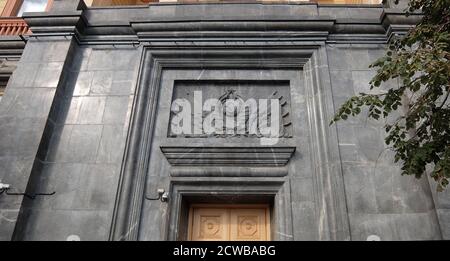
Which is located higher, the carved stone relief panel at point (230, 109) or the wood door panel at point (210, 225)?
the carved stone relief panel at point (230, 109)

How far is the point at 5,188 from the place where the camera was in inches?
263

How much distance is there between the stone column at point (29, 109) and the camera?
6781 millimetres

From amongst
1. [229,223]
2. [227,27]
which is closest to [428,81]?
[229,223]

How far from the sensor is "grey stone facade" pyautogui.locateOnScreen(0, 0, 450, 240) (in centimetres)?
665

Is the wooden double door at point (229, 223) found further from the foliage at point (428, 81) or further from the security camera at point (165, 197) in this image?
the foliage at point (428, 81)

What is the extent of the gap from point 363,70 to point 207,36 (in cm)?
359

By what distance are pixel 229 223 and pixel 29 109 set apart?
4.76 metres

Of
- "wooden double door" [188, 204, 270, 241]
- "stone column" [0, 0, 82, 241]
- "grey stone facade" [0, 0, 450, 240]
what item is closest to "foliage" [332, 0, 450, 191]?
"grey stone facade" [0, 0, 450, 240]

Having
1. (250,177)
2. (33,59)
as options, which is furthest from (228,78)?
(33,59)

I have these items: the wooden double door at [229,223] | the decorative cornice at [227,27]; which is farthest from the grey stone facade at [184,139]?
the wooden double door at [229,223]

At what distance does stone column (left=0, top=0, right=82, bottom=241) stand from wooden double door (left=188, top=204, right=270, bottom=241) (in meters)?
3.16

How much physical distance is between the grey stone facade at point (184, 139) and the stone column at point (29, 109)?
0.09 feet

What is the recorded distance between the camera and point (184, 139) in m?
7.59
